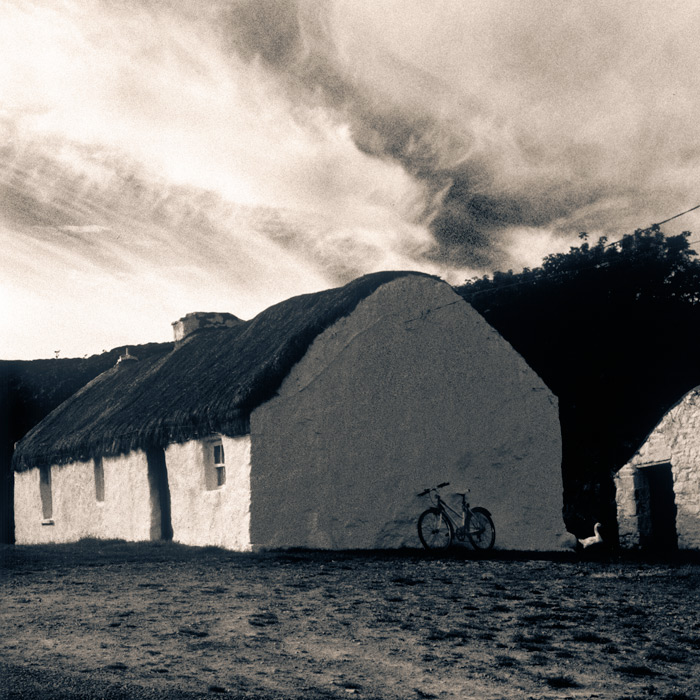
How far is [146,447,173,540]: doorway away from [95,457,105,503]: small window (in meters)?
2.70

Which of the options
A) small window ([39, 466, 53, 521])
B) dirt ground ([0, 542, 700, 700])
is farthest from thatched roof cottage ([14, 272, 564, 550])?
small window ([39, 466, 53, 521])

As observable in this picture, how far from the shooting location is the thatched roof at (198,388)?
659 inches

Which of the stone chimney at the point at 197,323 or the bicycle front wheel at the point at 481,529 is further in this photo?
the stone chimney at the point at 197,323

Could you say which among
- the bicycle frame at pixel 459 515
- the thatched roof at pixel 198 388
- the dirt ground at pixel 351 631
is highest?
the thatched roof at pixel 198 388

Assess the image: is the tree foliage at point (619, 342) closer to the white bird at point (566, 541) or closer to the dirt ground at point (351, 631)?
the white bird at point (566, 541)

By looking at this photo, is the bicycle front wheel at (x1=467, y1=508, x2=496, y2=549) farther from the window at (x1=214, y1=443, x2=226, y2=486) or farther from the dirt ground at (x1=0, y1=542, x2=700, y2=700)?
the window at (x1=214, y1=443, x2=226, y2=486)

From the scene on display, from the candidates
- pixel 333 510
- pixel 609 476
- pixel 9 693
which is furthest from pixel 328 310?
pixel 609 476

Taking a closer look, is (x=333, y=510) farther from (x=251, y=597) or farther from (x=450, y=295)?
(x=251, y=597)

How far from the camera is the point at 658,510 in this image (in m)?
21.7

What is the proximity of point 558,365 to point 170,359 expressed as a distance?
1463 centimetres

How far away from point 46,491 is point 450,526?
45.3 feet

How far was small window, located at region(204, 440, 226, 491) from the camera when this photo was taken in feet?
58.2

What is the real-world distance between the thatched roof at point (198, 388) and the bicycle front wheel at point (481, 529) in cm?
Result: 432

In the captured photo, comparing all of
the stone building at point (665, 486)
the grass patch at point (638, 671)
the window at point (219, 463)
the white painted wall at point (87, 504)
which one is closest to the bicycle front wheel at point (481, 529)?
the stone building at point (665, 486)
